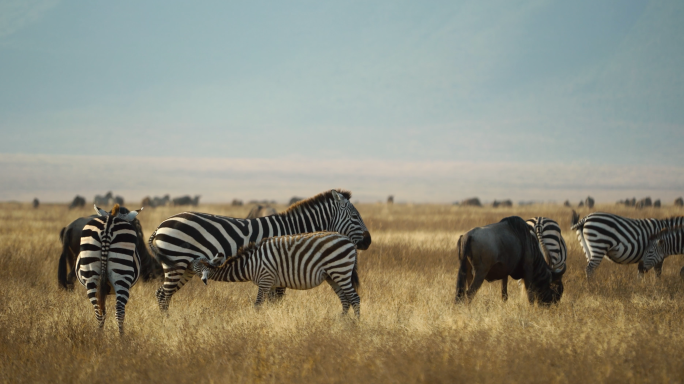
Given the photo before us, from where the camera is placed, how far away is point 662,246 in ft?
41.0

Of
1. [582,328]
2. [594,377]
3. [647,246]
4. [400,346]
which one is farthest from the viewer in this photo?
[647,246]

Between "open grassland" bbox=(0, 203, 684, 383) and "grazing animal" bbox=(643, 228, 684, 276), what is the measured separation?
132 cm

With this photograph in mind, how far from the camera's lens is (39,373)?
5.74 metres

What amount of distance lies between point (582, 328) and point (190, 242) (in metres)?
6.06

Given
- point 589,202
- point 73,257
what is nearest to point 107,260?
point 73,257

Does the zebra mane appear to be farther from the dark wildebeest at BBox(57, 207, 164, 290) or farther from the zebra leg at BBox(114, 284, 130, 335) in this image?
the zebra leg at BBox(114, 284, 130, 335)

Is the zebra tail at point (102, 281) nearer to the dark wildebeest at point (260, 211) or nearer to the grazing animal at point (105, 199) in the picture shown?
the dark wildebeest at point (260, 211)

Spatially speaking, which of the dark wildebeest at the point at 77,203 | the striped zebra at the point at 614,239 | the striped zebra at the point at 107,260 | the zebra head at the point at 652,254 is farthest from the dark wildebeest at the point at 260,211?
the dark wildebeest at the point at 77,203

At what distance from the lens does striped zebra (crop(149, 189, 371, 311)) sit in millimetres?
8523

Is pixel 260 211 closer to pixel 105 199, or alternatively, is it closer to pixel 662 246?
pixel 662 246

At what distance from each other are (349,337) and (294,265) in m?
1.85

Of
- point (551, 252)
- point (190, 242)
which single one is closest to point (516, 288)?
point (551, 252)

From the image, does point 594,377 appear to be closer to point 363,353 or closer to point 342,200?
point 363,353

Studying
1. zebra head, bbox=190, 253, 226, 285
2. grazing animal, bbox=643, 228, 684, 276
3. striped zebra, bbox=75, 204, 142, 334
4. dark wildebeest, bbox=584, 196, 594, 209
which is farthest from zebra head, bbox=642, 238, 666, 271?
dark wildebeest, bbox=584, 196, 594, 209
